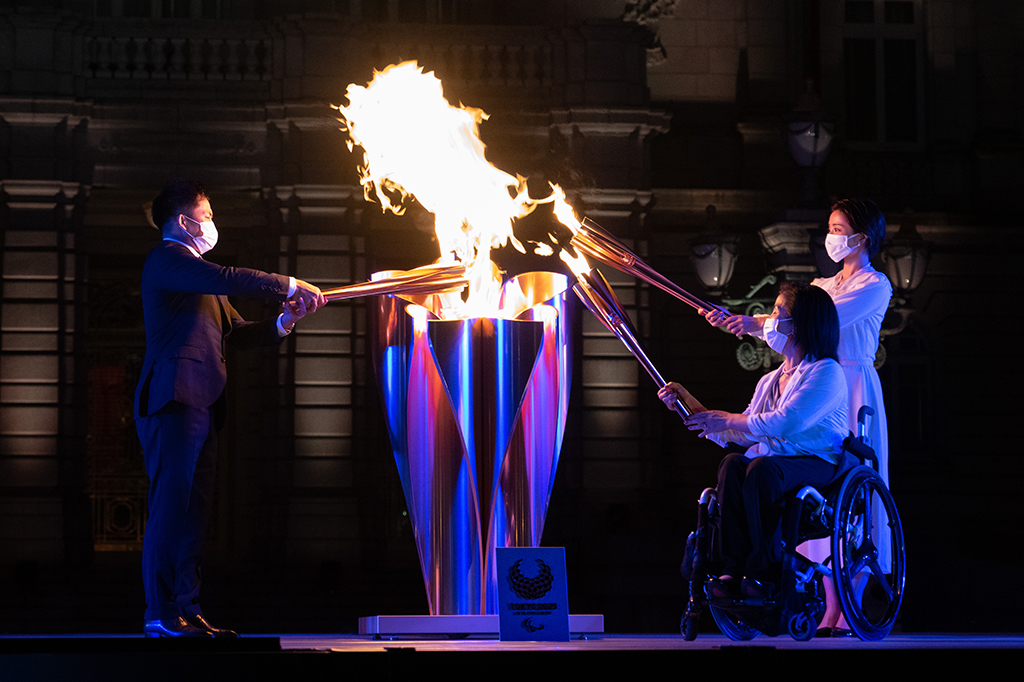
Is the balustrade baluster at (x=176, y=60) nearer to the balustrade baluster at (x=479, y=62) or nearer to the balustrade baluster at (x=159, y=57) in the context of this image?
the balustrade baluster at (x=159, y=57)

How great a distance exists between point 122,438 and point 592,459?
606cm

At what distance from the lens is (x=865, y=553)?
506 centimetres

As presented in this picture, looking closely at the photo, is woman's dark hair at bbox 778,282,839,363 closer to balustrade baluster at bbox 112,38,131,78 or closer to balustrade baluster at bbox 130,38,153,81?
balustrade baluster at bbox 130,38,153,81

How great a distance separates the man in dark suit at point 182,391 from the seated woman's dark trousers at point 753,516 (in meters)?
1.92

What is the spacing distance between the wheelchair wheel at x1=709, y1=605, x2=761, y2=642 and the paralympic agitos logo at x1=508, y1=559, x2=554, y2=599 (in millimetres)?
666

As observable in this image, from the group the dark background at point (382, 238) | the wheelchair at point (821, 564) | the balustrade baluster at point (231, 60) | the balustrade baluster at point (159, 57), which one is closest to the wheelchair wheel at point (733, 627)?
the wheelchair at point (821, 564)

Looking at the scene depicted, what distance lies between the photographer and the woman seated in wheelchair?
4695 millimetres

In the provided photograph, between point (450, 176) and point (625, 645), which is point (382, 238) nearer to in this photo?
point (450, 176)

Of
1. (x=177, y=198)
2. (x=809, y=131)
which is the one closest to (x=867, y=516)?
(x=177, y=198)

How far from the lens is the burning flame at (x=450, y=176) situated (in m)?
5.79

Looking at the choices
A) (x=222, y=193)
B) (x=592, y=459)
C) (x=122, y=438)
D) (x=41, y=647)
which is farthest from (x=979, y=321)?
(x=41, y=647)

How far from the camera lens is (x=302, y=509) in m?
14.0

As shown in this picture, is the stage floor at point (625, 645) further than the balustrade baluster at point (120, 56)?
No

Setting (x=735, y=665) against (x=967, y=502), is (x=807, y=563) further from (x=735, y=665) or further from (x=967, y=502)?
(x=967, y=502)
